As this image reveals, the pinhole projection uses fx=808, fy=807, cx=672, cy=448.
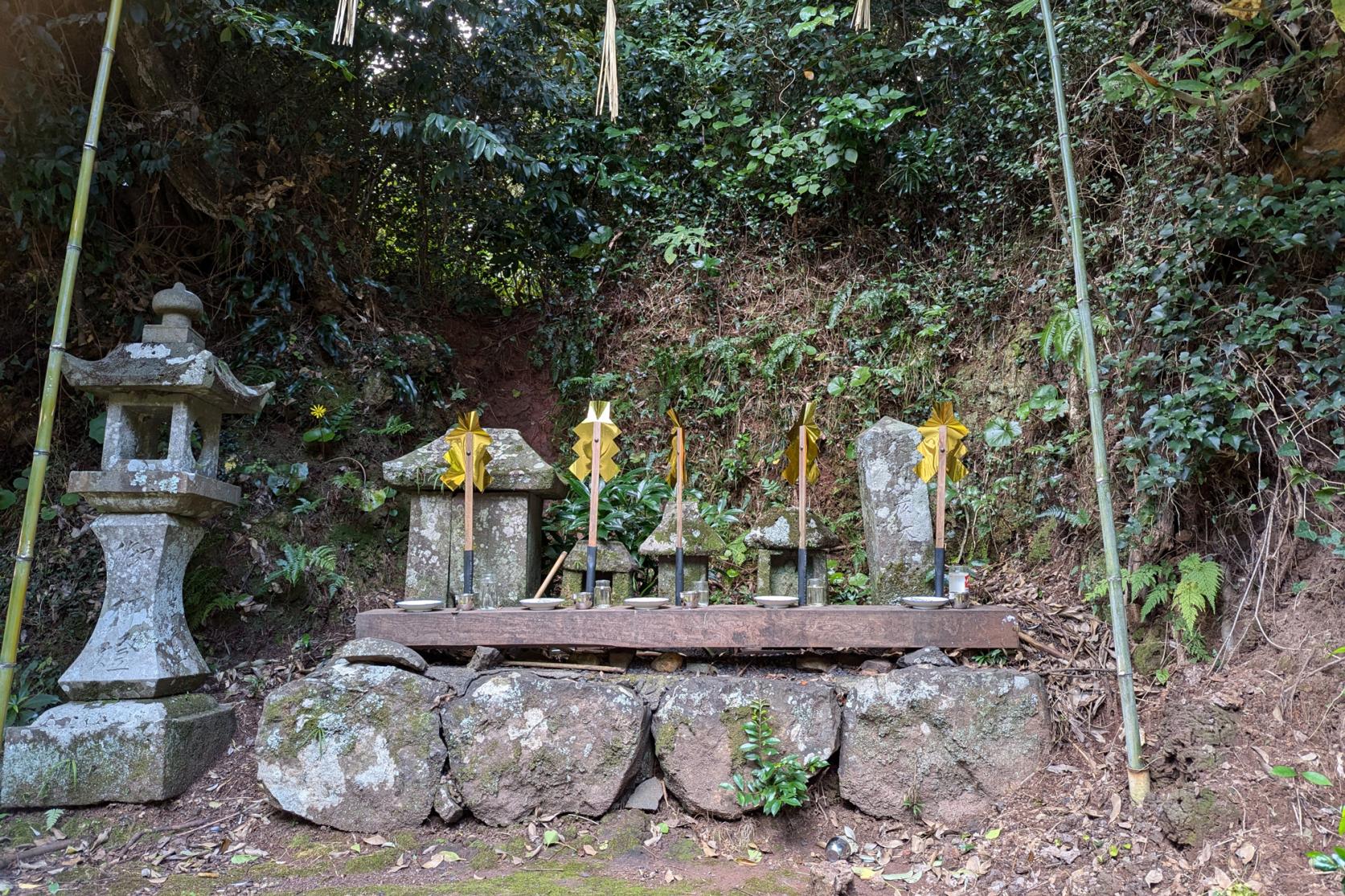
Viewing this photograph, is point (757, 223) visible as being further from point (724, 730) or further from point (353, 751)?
point (353, 751)

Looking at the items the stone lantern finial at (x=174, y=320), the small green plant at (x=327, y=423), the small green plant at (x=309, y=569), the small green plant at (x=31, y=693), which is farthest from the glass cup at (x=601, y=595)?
the small green plant at (x=31, y=693)

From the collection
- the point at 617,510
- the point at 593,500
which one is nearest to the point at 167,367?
the point at 593,500

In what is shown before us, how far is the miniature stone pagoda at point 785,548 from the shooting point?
4.76 meters

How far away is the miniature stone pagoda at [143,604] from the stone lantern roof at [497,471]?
1.10 meters

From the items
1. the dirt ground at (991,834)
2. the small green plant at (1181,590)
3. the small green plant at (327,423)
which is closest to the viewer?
the dirt ground at (991,834)

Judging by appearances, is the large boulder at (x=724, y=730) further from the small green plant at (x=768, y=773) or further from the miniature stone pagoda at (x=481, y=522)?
the miniature stone pagoda at (x=481, y=522)

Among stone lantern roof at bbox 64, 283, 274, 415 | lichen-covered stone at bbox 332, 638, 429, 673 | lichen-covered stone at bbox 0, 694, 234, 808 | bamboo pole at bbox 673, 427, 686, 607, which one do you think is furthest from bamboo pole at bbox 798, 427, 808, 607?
lichen-covered stone at bbox 0, 694, 234, 808

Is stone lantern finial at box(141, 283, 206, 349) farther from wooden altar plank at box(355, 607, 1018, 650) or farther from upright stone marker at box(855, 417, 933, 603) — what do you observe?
upright stone marker at box(855, 417, 933, 603)

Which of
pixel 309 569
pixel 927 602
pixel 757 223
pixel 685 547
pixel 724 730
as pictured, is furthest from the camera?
pixel 757 223

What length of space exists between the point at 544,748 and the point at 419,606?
107 centimetres

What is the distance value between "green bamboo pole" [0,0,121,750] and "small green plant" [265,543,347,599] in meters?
1.84

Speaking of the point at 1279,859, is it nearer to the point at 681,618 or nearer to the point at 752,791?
the point at 752,791

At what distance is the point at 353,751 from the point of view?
13.6 ft

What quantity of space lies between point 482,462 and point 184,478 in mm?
1665
